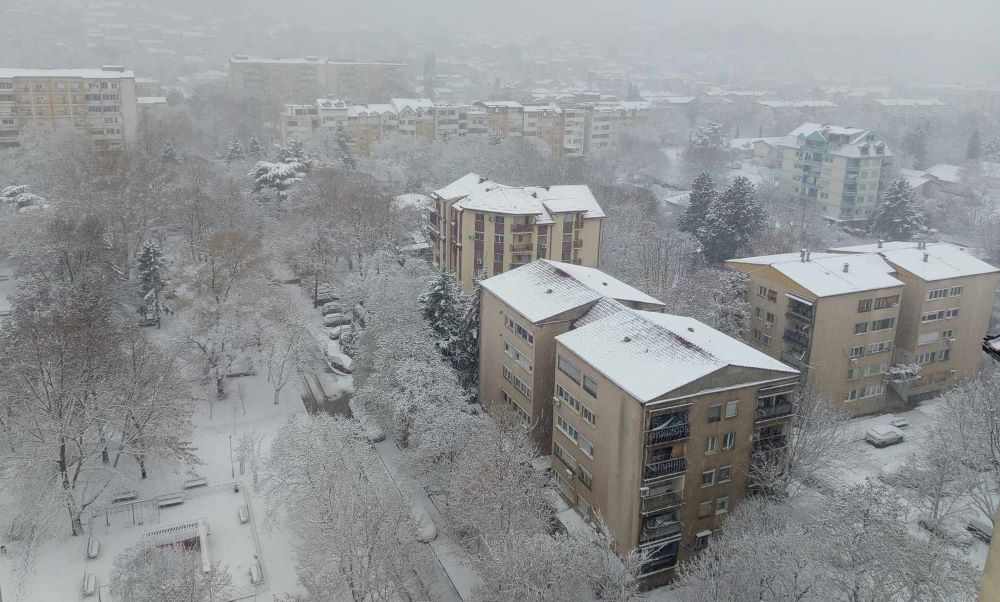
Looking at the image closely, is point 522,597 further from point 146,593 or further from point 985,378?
point 985,378

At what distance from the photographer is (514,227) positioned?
124 feet

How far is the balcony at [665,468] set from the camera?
20547 millimetres

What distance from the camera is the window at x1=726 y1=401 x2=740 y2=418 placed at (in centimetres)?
2123

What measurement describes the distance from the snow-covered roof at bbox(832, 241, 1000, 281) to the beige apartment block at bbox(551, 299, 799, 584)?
13923mm

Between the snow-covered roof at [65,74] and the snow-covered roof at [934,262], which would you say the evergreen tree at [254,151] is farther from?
the snow-covered roof at [934,262]

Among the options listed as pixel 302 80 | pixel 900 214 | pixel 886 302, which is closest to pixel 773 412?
pixel 886 302

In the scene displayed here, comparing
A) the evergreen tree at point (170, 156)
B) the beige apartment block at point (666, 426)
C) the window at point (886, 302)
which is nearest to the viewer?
the beige apartment block at point (666, 426)

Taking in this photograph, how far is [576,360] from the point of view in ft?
75.7

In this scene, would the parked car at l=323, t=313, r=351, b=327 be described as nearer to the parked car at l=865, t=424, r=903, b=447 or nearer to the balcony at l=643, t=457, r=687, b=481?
the balcony at l=643, t=457, r=687, b=481

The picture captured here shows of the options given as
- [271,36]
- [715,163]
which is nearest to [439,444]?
[715,163]

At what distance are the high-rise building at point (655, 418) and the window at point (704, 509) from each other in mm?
29

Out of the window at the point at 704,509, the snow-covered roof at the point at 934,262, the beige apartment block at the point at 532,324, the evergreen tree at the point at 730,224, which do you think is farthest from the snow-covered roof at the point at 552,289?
the evergreen tree at the point at 730,224

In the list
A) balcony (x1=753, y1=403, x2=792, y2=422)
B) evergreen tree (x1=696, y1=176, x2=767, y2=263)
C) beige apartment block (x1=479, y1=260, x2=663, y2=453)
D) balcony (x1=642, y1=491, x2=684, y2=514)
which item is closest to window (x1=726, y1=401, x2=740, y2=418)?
balcony (x1=753, y1=403, x2=792, y2=422)

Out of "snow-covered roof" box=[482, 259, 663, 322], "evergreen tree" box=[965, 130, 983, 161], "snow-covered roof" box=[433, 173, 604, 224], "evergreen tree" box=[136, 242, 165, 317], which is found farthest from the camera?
"evergreen tree" box=[965, 130, 983, 161]
